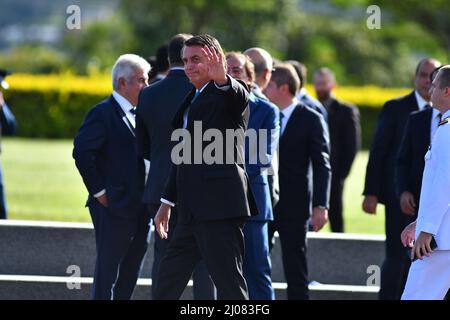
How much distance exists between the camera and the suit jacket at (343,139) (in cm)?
1253

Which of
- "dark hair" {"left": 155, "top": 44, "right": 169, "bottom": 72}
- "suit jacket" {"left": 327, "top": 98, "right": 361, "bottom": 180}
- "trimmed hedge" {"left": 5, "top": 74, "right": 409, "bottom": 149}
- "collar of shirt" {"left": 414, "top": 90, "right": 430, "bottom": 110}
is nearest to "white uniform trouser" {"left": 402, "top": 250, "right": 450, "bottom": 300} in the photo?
"collar of shirt" {"left": 414, "top": 90, "right": 430, "bottom": 110}

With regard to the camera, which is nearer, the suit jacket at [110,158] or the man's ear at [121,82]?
the suit jacket at [110,158]

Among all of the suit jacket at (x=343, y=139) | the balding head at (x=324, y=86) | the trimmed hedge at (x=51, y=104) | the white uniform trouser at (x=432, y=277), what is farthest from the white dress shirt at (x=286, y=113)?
the trimmed hedge at (x=51, y=104)

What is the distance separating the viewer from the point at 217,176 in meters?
6.79

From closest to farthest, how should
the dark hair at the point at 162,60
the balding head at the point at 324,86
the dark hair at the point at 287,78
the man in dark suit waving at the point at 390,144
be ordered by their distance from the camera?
the dark hair at the point at 287,78
the man in dark suit waving at the point at 390,144
the dark hair at the point at 162,60
the balding head at the point at 324,86

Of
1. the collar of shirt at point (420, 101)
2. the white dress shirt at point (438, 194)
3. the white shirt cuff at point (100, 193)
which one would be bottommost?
the white shirt cuff at point (100, 193)

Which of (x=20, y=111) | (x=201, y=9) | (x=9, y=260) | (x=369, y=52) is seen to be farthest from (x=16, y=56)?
(x=9, y=260)

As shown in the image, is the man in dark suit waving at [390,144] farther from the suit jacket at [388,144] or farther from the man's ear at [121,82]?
the man's ear at [121,82]

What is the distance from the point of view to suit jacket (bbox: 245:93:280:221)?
809cm

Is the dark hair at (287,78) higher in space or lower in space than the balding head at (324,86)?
higher

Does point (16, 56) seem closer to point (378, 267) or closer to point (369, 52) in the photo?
point (369, 52)

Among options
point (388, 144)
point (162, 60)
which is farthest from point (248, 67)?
point (162, 60)

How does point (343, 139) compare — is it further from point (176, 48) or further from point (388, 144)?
point (176, 48)

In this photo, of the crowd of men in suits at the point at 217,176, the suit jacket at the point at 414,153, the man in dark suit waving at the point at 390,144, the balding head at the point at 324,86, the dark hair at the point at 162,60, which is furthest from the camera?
the balding head at the point at 324,86
